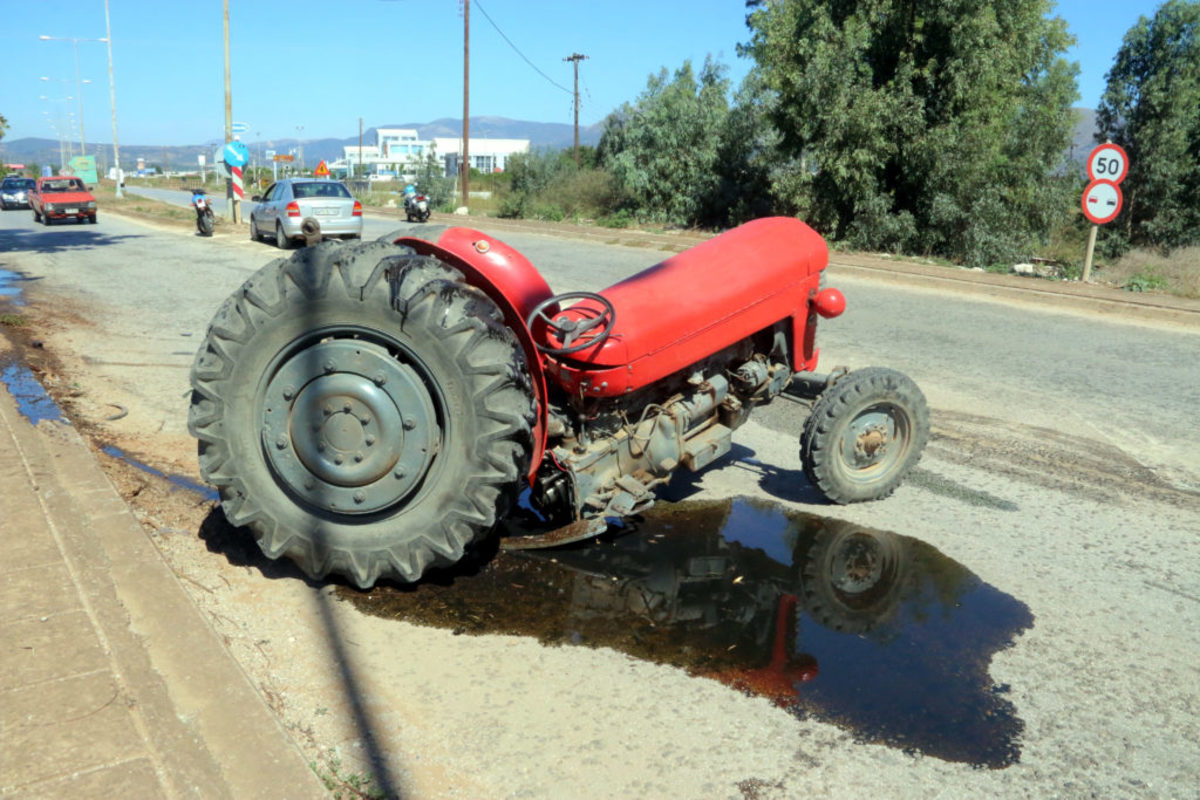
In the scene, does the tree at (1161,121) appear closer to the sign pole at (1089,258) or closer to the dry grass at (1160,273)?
the dry grass at (1160,273)

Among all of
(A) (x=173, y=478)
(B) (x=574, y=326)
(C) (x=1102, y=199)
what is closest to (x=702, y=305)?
(B) (x=574, y=326)

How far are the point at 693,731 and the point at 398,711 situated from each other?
997 mm

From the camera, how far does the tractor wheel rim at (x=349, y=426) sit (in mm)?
3713

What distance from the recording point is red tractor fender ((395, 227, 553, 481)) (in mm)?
4039

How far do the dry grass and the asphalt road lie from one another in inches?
224

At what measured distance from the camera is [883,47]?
23.5 meters

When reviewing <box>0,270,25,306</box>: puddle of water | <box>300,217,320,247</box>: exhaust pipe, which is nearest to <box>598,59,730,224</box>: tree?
<box>300,217,320,247</box>: exhaust pipe

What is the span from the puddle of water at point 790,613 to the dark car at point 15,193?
1800 inches

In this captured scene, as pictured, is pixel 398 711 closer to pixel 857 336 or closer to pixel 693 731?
pixel 693 731

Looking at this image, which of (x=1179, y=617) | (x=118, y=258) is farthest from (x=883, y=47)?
(x=1179, y=617)

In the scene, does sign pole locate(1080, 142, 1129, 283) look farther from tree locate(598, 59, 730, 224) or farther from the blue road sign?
the blue road sign

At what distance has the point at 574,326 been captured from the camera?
417 cm

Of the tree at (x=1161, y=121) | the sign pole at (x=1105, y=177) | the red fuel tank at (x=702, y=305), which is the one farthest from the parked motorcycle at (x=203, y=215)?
the tree at (x=1161, y=121)

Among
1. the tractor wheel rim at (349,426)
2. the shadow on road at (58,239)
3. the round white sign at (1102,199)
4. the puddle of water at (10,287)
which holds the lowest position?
the puddle of water at (10,287)
